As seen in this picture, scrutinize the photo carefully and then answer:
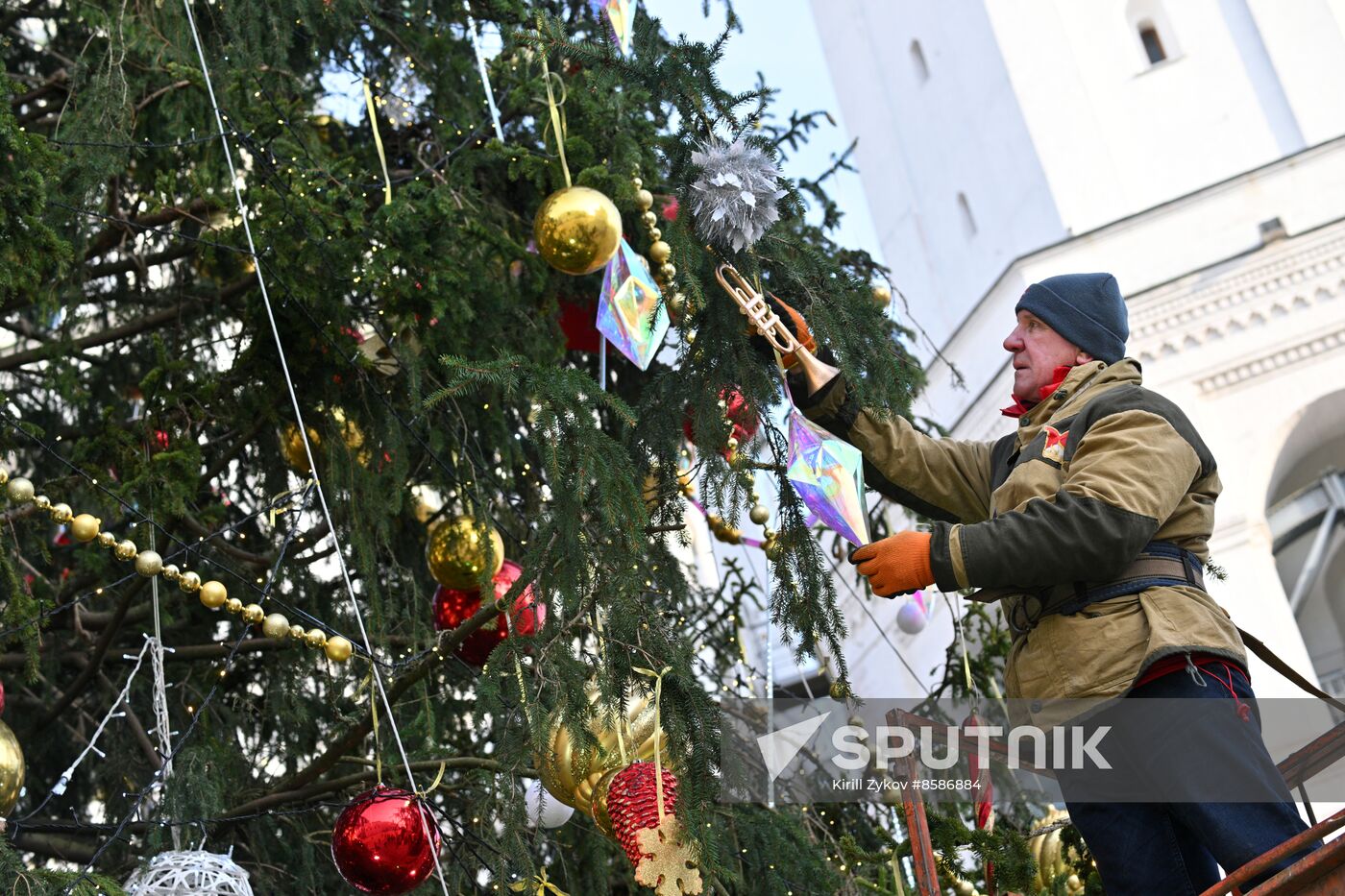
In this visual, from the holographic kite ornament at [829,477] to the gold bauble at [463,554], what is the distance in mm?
1880

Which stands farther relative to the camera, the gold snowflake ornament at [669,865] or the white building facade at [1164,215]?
the white building facade at [1164,215]

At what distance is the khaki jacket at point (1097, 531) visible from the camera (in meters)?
3.07

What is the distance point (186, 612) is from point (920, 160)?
48.7ft

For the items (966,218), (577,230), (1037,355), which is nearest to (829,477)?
(1037,355)

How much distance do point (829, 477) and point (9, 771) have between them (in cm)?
236

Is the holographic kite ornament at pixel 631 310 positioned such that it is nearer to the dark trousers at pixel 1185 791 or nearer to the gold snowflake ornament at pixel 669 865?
the gold snowflake ornament at pixel 669 865

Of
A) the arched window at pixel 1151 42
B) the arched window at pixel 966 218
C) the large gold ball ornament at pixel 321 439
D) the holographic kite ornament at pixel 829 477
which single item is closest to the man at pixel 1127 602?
the holographic kite ornament at pixel 829 477

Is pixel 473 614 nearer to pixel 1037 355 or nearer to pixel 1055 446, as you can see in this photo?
pixel 1037 355

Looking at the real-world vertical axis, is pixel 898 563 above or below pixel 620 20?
below

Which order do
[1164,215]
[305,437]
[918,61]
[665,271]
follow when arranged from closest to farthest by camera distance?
1. [665,271]
2. [305,437]
3. [1164,215]
4. [918,61]

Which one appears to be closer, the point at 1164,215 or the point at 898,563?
the point at 898,563

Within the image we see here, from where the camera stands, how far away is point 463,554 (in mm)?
5266

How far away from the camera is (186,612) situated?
584 cm

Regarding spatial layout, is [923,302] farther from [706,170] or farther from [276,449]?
[706,170]
